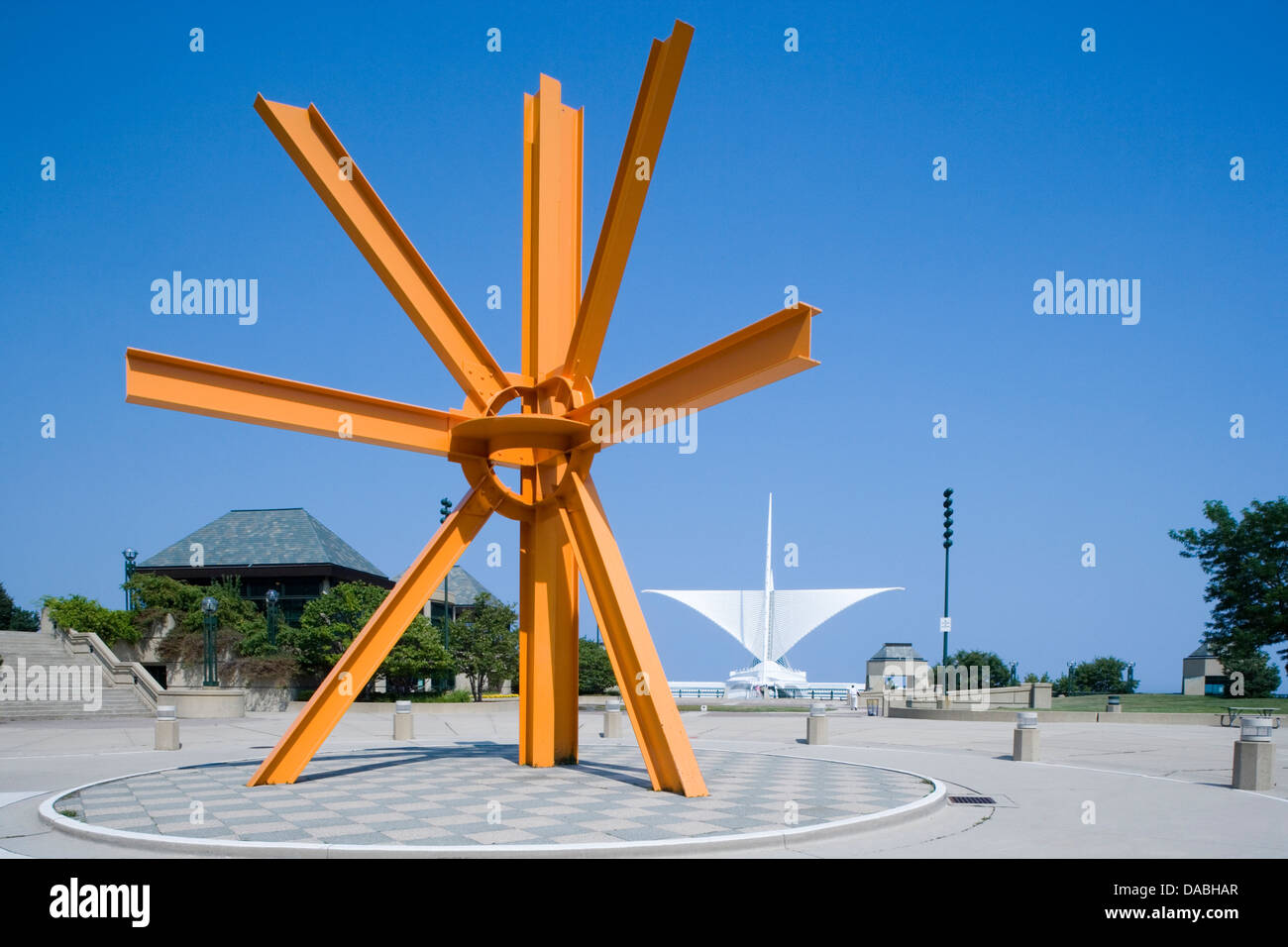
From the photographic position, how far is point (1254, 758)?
14773 millimetres

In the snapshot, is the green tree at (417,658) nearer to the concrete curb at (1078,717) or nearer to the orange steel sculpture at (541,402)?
the concrete curb at (1078,717)

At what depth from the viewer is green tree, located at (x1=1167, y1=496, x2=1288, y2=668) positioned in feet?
149

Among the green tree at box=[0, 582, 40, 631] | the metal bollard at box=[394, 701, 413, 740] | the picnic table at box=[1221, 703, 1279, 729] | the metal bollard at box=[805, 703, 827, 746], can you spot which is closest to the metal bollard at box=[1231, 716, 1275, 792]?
the metal bollard at box=[805, 703, 827, 746]

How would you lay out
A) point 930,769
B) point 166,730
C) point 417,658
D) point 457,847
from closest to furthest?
point 457,847, point 930,769, point 166,730, point 417,658

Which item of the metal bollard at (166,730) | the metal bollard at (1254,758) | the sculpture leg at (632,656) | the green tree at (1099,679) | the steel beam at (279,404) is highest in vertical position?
the steel beam at (279,404)

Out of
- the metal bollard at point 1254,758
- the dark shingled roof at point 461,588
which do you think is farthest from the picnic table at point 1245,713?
the dark shingled roof at point 461,588

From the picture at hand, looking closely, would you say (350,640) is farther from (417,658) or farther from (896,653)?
(896,653)

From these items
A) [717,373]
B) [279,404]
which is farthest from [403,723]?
[717,373]

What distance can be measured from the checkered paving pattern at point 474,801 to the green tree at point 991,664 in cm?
5140

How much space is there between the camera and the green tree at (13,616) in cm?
7925

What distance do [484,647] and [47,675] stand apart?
1812 centimetres

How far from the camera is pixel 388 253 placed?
14875 mm

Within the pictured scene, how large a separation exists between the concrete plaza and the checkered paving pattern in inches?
20.0

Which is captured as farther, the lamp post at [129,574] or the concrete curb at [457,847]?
the lamp post at [129,574]
